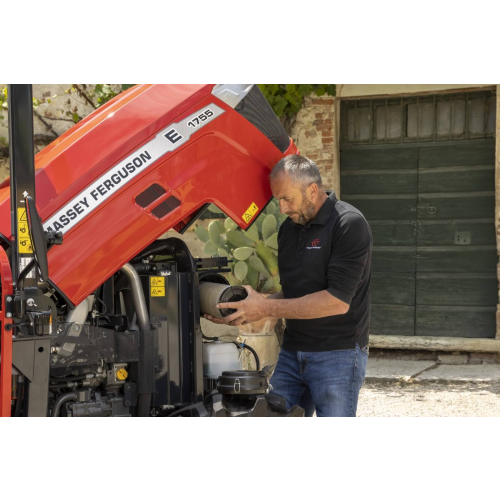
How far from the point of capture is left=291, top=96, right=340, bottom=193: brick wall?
768 centimetres

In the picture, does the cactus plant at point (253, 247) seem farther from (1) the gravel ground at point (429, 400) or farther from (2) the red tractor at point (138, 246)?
(2) the red tractor at point (138, 246)

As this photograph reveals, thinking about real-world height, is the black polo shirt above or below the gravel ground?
above

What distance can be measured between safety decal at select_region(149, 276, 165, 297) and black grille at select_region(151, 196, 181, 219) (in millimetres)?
270

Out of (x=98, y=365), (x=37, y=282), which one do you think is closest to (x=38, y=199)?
(x=37, y=282)

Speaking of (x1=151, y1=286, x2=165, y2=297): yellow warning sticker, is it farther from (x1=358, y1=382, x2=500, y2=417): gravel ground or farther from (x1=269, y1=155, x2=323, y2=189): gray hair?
(x1=358, y1=382, x2=500, y2=417): gravel ground

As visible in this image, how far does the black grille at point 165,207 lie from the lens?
3045mm

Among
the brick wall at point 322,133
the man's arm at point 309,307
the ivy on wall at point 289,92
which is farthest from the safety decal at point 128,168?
the brick wall at point 322,133

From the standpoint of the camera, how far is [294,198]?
3254 millimetres

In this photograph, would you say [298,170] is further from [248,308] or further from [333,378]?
[333,378]

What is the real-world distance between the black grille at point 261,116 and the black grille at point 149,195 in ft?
1.69

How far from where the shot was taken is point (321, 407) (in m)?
3.27

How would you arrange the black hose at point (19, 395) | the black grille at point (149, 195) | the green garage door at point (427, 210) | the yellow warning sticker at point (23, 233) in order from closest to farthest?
the yellow warning sticker at point (23, 233) < the black hose at point (19, 395) < the black grille at point (149, 195) < the green garage door at point (427, 210)

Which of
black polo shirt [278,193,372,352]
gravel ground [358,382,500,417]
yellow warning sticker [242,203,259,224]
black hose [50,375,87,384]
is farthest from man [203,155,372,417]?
gravel ground [358,382,500,417]

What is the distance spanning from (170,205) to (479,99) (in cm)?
536
